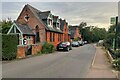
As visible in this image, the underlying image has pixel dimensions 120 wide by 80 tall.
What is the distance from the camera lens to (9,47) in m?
17.6

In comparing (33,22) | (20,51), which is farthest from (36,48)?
(33,22)

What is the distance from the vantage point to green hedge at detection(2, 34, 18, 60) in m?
17.4

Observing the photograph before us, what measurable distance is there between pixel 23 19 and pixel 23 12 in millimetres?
1198

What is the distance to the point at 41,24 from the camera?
35500 mm

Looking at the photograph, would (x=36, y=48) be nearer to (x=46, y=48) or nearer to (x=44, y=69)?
(x=46, y=48)

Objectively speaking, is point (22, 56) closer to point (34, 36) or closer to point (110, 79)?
point (110, 79)

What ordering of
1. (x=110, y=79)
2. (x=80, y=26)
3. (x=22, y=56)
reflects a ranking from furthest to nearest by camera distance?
(x=80, y=26) < (x=22, y=56) < (x=110, y=79)

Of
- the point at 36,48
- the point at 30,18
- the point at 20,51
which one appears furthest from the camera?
the point at 30,18

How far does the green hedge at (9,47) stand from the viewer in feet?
57.2

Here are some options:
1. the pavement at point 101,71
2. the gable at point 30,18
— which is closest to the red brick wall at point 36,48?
the pavement at point 101,71

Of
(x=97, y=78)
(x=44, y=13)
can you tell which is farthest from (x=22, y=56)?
(x=44, y=13)

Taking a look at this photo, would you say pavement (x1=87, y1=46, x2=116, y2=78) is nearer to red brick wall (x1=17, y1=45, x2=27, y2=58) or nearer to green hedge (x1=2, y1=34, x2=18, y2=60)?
green hedge (x1=2, y1=34, x2=18, y2=60)

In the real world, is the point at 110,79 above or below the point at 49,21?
below

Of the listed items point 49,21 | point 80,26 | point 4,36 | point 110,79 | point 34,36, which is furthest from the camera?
point 80,26
